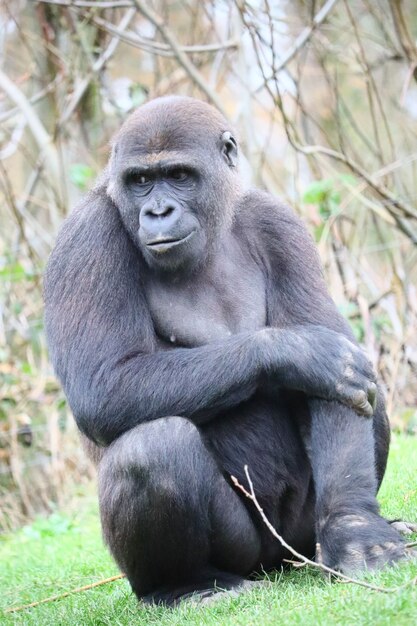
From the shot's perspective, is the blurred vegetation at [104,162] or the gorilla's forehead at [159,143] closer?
the gorilla's forehead at [159,143]

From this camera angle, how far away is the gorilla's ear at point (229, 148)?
4.75 metres

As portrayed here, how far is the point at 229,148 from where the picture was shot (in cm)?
481

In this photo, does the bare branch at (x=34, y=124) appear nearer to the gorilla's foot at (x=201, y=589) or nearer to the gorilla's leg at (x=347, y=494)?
the gorilla's leg at (x=347, y=494)

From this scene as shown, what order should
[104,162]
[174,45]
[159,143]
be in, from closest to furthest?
1. [159,143]
2. [174,45]
3. [104,162]

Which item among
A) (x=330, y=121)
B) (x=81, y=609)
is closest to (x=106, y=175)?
(x=81, y=609)

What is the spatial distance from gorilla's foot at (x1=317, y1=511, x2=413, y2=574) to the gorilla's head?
1.36m

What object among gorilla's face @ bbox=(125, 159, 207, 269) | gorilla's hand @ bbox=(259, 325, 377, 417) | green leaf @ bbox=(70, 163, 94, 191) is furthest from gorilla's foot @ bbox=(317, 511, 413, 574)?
green leaf @ bbox=(70, 163, 94, 191)

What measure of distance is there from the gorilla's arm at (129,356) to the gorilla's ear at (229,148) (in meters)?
0.73

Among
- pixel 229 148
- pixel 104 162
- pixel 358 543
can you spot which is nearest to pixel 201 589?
pixel 358 543

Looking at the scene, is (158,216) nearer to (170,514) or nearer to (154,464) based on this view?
(154,464)

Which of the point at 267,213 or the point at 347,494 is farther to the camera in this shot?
the point at 267,213

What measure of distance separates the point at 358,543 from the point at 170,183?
1.78 m

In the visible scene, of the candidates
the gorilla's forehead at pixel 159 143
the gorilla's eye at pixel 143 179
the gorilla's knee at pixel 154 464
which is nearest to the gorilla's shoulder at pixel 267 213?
the gorilla's forehead at pixel 159 143

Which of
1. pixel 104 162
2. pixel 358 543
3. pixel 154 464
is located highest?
pixel 104 162
